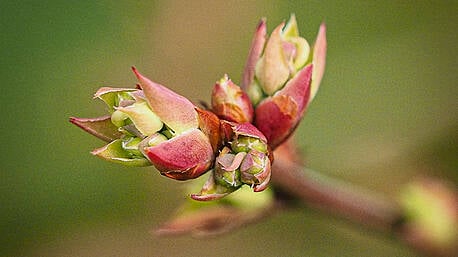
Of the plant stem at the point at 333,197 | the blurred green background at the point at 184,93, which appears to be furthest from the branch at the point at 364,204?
the blurred green background at the point at 184,93

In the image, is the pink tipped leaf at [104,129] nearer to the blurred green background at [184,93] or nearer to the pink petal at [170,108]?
the pink petal at [170,108]

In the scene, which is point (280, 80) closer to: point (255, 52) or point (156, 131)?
point (255, 52)

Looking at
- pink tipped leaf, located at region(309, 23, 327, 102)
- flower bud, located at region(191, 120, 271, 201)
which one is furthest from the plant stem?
flower bud, located at region(191, 120, 271, 201)

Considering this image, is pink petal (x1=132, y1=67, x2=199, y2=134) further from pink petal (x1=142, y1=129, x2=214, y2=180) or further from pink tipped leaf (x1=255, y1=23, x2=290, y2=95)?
pink tipped leaf (x1=255, y1=23, x2=290, y2=95)

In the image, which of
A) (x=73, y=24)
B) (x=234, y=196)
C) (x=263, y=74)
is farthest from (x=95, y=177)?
(x=263, y=74)

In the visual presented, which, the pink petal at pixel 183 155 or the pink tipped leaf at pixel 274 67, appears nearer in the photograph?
the pink petal at pixel 183 155

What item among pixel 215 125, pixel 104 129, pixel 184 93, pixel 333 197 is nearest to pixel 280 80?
pixel 215 125
